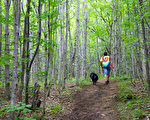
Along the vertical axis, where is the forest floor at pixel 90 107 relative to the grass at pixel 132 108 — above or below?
below

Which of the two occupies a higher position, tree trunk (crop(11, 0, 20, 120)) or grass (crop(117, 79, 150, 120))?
tree trunk (crop(11, 0, 20, 120))

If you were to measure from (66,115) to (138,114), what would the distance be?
2.60 meters

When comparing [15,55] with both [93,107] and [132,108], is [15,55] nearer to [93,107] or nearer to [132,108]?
[93,107]

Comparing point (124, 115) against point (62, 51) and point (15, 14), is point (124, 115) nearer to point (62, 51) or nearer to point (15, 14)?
point (15, 14)

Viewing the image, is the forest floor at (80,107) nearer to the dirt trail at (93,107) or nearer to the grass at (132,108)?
the dirt trail at (93,107)

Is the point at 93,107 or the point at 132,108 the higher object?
the point at 132,108

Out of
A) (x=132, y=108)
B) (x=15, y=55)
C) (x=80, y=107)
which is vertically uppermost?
(x=15, y=55)

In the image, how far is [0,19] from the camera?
19.2 feet

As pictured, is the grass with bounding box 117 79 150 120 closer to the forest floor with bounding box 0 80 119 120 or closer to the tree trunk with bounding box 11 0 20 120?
the forest floor with bounding box 0 80 119 120

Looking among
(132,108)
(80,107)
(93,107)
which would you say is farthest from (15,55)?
(132,108)

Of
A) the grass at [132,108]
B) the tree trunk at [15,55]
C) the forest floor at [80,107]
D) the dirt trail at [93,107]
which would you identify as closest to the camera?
the tree trunk at [15,55]

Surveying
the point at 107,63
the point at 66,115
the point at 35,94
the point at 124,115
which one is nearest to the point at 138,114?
the point at 124,115

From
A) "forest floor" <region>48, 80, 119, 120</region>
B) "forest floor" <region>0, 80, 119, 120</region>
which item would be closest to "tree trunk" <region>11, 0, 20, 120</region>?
"forest floor" <region>0, 80, 119, 120</region>

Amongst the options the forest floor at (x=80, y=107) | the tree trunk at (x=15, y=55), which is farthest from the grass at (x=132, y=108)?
the tree trunk at (x=15, y=55)
